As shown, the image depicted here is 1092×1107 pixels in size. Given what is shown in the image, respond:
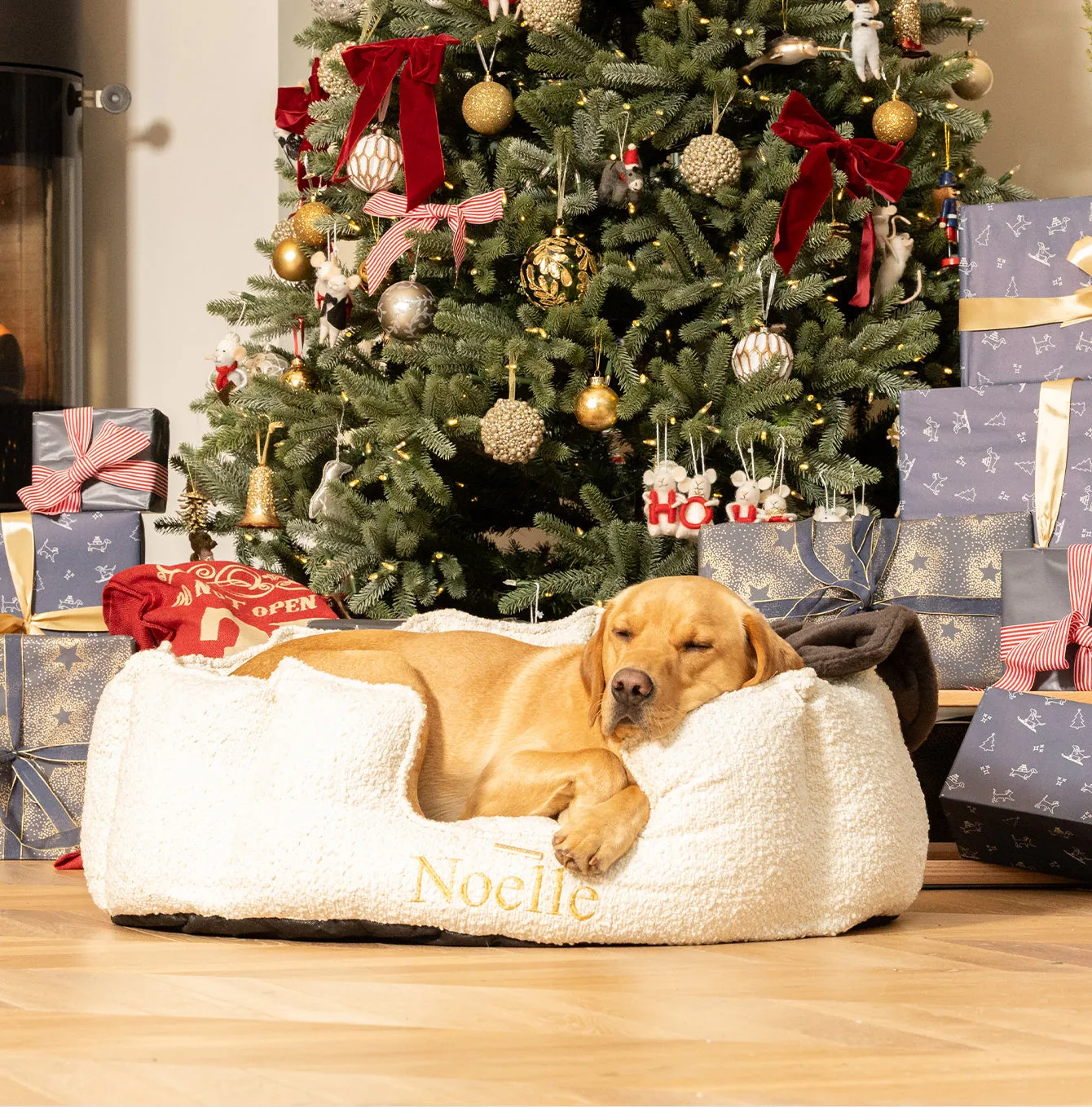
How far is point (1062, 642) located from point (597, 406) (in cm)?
130

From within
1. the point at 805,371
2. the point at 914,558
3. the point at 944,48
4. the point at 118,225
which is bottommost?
the point at 914,558

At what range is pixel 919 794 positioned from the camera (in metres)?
2.34

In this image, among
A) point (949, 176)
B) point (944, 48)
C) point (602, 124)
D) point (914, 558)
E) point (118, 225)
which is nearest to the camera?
point (914, 558)

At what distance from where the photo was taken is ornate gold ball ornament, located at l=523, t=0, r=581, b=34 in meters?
3.61

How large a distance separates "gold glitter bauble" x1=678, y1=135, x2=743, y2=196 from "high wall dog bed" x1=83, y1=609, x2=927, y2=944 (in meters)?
1.78

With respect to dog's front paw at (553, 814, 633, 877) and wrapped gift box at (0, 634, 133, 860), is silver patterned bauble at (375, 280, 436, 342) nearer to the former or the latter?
wrapped gift box at (0, 634, 133, 860)

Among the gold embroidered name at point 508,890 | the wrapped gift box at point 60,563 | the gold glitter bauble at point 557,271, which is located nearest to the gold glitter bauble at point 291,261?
the gold glitter bauble at point 557,271

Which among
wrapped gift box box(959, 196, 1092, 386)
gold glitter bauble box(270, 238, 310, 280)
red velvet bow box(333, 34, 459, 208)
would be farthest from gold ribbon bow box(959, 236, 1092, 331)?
gold glitter bauble box(270, 238, 310, 280)

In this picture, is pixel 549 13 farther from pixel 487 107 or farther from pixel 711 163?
pixel 711 163

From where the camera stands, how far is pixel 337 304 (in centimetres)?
387

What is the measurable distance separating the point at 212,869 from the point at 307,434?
188 centimetres

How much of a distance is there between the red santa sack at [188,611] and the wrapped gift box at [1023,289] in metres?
1.82

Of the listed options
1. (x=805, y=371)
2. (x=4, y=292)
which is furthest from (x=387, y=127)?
(x=4, y=292)

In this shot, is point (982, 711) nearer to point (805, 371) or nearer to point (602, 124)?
point (805, 371)
